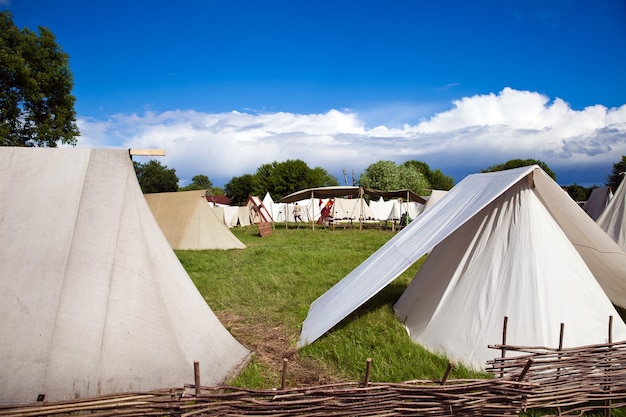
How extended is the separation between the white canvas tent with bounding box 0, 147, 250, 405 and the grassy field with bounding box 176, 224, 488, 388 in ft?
2.25

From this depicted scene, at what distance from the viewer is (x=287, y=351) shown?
398cm

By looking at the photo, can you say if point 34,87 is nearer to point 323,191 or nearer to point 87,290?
point 323,191

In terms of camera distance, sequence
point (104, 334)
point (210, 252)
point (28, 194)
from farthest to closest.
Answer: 1. point (210, 252)
2. point (28, 194)
3. point (104, 334)

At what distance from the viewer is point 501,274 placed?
373 centimetres

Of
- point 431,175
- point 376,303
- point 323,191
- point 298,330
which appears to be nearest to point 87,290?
point 298,330

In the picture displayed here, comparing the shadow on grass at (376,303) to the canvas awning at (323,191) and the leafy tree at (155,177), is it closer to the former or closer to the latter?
the canvas awning at (323,191)

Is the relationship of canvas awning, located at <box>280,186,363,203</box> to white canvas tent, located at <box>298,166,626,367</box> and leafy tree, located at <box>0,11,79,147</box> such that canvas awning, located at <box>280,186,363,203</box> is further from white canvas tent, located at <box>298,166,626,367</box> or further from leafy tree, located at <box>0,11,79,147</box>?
white canvas tent, located at <box>298,166,626,367</box>

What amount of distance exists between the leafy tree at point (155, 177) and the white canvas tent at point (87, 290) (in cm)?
6068

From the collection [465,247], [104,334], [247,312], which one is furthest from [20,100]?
[465,247]

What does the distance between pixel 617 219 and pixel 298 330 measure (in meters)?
8.86

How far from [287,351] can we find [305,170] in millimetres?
49716

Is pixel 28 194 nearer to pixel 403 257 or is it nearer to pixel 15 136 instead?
pixel 403 257

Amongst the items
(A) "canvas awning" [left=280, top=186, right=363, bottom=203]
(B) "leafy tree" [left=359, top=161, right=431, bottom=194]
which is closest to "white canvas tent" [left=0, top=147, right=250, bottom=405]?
(A) "canvas awning" [left=280, top=186, right=363, bottom=203]

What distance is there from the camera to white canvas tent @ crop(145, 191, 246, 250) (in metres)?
12.8
